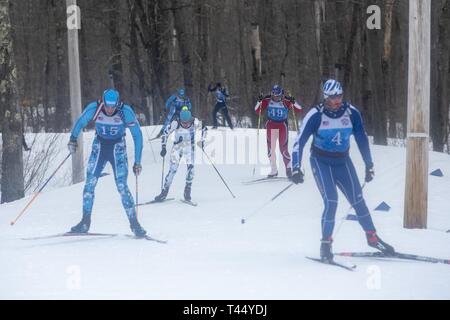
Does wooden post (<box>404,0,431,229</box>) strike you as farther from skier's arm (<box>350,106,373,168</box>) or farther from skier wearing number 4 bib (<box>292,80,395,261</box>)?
skier wearing number 4 bib (<box>292,80,395,261</box>)

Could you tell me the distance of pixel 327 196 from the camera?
7.96 meters

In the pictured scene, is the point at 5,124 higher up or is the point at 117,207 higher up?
the point at 5,124

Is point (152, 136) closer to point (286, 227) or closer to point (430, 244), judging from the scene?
point (286, 227)

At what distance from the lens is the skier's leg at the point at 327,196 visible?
7.96 m

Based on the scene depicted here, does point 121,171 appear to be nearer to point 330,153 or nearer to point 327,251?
point 330,153

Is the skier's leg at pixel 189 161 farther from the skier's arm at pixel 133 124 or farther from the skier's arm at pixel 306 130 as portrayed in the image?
the skier's arm at pixel 306 130

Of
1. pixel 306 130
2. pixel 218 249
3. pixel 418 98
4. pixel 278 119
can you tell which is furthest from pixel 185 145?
pixel 306 130

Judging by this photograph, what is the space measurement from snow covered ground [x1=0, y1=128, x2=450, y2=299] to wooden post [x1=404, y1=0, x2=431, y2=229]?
2.51 ft

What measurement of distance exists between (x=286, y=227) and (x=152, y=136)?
11.6 metres

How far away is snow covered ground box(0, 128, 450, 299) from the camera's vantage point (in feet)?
22.5

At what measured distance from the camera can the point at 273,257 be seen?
8.57m

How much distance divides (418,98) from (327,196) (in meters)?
2.82

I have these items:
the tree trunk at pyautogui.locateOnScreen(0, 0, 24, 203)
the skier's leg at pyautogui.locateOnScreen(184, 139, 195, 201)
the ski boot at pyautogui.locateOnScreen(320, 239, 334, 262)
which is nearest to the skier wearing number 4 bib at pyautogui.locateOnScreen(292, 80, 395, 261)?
the ski boot at pyautogui.locateOnScreen(320, 239, 334, 262)
